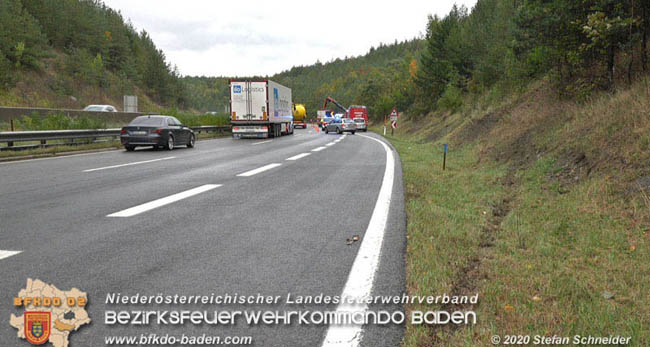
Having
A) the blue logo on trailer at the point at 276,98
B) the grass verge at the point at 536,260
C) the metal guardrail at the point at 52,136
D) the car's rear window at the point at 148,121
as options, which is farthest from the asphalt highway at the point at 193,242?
the blue logo on trailer at the point at 276,98

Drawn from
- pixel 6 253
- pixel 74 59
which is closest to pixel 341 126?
pixel 6 253

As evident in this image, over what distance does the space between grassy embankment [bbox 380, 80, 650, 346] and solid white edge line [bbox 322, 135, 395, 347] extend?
32 centimetres

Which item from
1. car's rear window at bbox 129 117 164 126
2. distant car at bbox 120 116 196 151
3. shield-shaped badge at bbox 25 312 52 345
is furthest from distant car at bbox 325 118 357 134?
shield-shaped badge at bbox 25 312 52 345

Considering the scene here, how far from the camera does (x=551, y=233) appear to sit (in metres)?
5.03

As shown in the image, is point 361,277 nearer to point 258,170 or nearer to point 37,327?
point 37,327

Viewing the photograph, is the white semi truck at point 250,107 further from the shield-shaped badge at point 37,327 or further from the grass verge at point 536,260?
the shield-shaped badge at point 37,327

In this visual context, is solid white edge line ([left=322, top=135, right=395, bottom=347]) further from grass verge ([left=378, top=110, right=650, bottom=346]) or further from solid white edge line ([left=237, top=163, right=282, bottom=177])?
solid white edge line ([left=237, top=163, right=282, bottom=177])

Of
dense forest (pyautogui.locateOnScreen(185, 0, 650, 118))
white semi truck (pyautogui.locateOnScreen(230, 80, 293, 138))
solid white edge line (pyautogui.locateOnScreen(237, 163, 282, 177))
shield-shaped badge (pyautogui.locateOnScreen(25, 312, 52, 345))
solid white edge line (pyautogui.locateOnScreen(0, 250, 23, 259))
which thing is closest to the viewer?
shield-shaped badge (pyautogui.locateOnScreen(25, 312, 52, 345))

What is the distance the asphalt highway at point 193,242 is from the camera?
2938 millimetres

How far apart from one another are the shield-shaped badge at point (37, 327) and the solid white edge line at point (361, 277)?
1620 millimetres

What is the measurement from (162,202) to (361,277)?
4183 millimetres

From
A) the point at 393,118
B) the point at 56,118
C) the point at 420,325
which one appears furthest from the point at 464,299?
the point at 393,118

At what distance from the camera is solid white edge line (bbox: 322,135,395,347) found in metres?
2.59

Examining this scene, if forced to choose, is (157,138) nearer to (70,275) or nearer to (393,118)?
(70,275)
